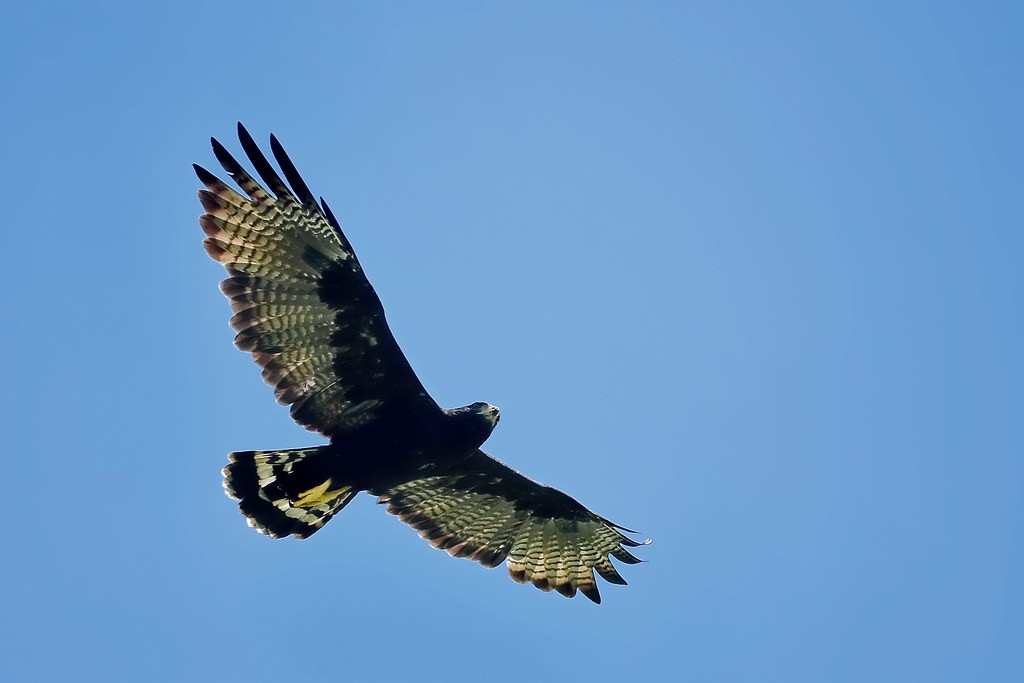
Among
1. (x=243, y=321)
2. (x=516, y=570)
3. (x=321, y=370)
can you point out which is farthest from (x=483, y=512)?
(x=243, y=321)

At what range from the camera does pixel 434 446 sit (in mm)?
12922

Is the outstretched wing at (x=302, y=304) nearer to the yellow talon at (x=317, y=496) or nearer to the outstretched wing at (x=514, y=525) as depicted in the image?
the yellow talon at (x=317, y=496)

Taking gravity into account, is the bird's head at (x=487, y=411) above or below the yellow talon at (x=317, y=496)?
above

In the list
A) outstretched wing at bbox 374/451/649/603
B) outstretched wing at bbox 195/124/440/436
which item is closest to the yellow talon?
outstretched wing at bbox 195/124/440/436

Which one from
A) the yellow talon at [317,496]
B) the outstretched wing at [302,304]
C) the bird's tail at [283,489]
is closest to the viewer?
the outstretched wing at [302,304]

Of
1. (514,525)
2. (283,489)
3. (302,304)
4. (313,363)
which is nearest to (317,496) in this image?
(283,489)

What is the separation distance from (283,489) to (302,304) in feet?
6.30

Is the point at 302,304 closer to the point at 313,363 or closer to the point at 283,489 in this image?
the point at 313,363

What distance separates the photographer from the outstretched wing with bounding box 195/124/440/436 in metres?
12.1

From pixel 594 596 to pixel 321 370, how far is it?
4578 millimetres

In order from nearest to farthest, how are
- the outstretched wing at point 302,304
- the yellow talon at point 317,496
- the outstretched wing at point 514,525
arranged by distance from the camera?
the outstretched wing at point 302,304, the yellow talon at point 317,496, the outstretched wing at point 514,525

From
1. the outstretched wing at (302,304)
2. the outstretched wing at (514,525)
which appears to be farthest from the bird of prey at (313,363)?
the outstretched wing at (514,525)

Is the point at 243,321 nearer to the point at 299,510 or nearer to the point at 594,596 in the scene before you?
the point at 299,510

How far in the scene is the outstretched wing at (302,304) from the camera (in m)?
12.1
